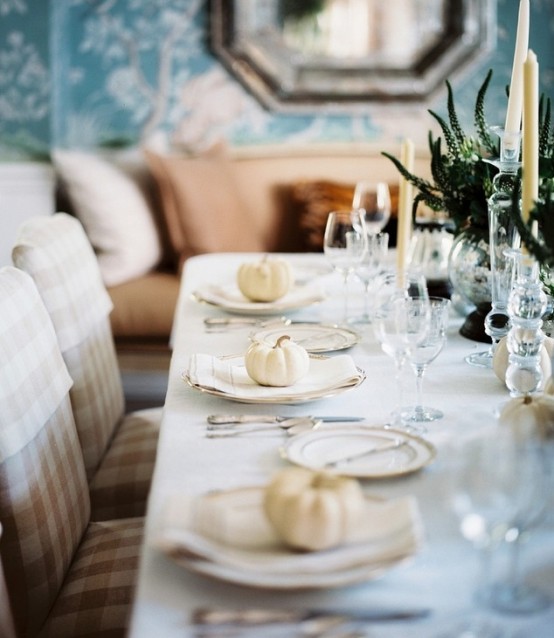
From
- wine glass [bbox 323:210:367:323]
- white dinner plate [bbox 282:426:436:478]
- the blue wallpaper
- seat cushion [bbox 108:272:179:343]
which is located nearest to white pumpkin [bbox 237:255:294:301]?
wine glass [bbox 323:210:367:323]

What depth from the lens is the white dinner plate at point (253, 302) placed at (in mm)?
1890

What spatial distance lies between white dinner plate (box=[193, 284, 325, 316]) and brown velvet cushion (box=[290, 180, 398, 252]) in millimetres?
1467

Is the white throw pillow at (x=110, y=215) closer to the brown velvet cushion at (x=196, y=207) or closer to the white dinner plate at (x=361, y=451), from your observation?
the brown velvet cushion at (x=196, y=207)

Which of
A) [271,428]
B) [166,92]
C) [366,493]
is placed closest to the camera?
[366,493]

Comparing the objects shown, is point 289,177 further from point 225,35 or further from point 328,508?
point 328,508

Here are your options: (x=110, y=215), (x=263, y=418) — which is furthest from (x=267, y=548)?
(x=110, y=215)

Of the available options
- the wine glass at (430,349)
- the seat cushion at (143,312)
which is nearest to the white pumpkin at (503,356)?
the wine glass at (430,349)

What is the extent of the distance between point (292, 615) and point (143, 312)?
2609 mm

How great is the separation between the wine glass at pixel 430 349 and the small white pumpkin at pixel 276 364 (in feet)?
0.58

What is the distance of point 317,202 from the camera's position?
3570 mm

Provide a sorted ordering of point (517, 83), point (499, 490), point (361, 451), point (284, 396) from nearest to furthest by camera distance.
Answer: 1. point (499, 490)
2. point (361, 451)
3. point (284, 396)
4. point (517, 83)

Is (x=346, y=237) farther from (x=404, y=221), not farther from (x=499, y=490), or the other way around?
(x=499, y=490)

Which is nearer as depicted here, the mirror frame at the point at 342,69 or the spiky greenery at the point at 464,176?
the spiky greenery at the point at 464,176

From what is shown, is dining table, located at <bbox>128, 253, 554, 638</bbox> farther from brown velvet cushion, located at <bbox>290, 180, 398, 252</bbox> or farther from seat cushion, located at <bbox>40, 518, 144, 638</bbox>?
brown velvet cushion, located at <bbox>290, 180, 398, 252</bbox>
